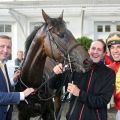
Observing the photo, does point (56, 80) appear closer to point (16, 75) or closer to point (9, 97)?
point (16, 75)

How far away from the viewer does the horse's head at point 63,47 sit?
3.57 metres

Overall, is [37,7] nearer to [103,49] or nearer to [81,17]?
[81,17]

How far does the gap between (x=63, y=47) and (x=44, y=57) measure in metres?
0.55

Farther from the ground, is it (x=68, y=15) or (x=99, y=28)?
(x=68, y=15)

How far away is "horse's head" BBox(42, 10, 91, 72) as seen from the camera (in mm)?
3570

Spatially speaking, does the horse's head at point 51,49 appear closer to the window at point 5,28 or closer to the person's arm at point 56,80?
the person's arm at point 56,80

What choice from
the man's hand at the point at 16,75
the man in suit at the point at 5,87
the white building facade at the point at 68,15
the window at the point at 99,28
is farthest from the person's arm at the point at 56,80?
the window at the point at 99,28

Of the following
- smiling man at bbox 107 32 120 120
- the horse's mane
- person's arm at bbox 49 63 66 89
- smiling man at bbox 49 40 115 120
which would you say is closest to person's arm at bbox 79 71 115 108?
smiling man at bbox 49 40 115 120

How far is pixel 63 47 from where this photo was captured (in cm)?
378

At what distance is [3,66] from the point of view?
3.49m

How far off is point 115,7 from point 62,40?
10.9 meters

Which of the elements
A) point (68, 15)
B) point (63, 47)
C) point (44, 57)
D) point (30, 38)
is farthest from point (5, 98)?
point (68, 15)

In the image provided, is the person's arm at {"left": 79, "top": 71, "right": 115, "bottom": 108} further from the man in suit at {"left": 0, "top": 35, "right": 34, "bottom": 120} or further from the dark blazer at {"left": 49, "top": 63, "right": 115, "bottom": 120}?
the man in suit at {"left": 0, "top": 35, "right": 34, "bottom": 120}

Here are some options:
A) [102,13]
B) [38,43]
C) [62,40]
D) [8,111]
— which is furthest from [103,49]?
[102,13]
